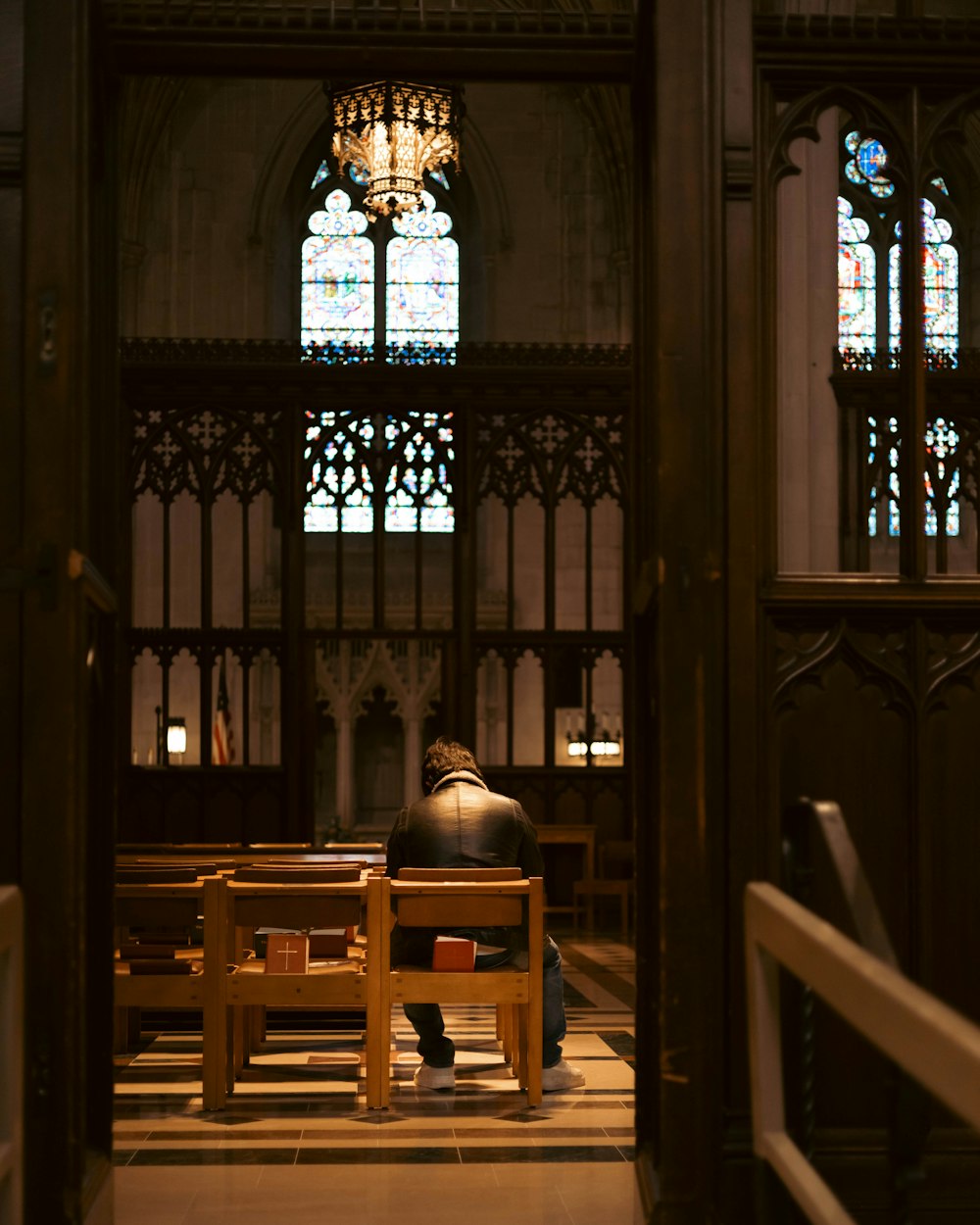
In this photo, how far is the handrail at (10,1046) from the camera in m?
2.26

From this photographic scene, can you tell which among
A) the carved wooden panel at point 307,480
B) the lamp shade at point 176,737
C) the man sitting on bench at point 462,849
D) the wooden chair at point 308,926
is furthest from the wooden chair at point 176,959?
the lamp shade at point 176,737

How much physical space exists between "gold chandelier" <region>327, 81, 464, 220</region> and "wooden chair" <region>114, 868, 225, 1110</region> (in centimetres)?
649

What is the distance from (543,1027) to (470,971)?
0.56m

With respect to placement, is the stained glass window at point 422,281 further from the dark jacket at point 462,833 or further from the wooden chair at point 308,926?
the wooden chair at point 308,926

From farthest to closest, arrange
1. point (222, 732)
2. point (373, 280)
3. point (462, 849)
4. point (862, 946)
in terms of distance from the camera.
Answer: point (373, 280) < point (222, 732) < point (462, 849) < point (862, 946)

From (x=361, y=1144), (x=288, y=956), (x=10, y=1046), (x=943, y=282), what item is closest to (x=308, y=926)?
(x=288, y=956)

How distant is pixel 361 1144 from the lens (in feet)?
17.5

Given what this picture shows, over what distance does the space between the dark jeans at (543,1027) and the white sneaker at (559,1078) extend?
5 centimetres

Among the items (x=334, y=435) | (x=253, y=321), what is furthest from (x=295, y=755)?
(x=253, y=321)

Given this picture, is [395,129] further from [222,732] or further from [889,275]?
[889,275]

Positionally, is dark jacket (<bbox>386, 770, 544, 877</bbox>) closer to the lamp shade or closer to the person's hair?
the person's hair

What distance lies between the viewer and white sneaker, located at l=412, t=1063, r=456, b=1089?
20.5 ft

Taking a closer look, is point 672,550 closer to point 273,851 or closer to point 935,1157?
point 935,1157

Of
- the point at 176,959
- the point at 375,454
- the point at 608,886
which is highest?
the point at 375,454
